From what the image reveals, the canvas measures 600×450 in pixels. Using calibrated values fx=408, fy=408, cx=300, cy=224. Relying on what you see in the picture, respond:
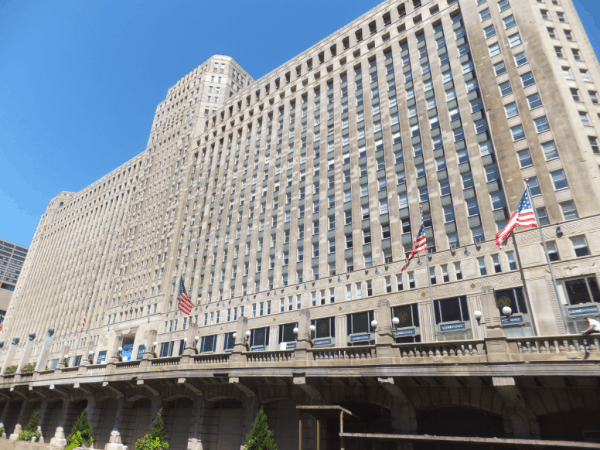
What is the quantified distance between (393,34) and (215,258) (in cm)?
4739

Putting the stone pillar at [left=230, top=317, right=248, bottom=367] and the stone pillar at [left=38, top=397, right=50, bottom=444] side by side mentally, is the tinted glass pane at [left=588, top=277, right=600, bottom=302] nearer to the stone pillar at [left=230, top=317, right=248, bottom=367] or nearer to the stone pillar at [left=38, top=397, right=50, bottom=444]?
the stone pillar at [left=230, top=317, right=248, bottom=367]

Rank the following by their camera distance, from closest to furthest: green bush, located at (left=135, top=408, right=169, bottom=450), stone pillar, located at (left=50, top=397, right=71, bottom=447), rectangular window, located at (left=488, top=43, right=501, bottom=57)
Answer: green bush, located at (left=135, top=408, right=169, bottom=450) → stone pillar, located at (left=50, top=397, right=71, bottom=447) → rectangular window, located at (left=488, top=43, right=501, bottom=57)

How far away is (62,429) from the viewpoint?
46625mm

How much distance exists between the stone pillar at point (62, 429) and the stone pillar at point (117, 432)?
8313 mm

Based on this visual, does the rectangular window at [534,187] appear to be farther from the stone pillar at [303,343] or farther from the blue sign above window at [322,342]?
the stone pillar at [303,343]

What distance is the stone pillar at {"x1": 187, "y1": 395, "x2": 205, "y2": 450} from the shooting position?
3391cm

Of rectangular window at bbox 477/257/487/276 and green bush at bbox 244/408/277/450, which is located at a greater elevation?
rectangular window at bbox 477/257/487/276

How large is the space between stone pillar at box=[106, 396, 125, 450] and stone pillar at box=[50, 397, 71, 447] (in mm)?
8313

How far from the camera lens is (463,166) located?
157ft

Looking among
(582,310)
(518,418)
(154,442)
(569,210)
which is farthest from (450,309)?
(154,442)

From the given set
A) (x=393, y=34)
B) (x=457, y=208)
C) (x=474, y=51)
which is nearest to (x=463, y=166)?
(x=457, y=208)

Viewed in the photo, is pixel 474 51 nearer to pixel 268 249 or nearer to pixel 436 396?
pixel 268 249

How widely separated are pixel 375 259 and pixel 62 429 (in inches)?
1630

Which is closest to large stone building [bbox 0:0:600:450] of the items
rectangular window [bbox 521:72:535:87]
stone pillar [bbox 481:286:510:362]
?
stone pillar [bbox 481:286:510:362]
